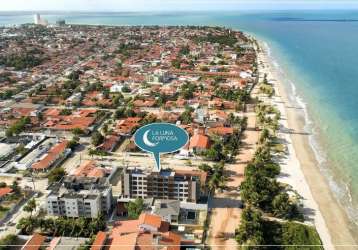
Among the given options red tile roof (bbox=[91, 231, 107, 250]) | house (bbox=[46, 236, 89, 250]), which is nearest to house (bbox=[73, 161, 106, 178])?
house (bbox=[46, 236, 89, 250])

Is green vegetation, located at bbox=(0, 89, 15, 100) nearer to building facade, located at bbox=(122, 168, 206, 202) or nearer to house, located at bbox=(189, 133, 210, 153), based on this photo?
house, located at bbox=(189, 133, 210, 153)

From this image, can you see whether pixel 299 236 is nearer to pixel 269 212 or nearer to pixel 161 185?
pixel 269 212

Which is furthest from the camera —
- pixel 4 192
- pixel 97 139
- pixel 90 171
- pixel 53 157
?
pixel 97 139

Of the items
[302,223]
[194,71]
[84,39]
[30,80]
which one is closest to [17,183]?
[302,223]

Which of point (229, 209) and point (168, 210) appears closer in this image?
point (168, 210)

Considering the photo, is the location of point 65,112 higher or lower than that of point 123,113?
lower

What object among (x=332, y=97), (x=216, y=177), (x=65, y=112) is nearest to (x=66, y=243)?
(x=216, y=177)
